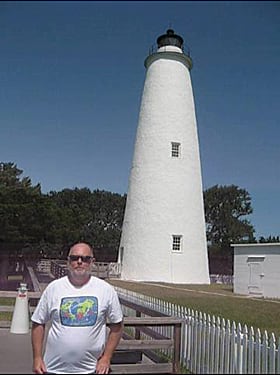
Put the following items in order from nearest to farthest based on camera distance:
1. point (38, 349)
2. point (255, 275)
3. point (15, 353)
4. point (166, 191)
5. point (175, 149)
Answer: point (38, 349), point (15, 353), point (255, 275), point (166, 191), point (175, 149)

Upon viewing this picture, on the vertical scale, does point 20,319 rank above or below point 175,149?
below

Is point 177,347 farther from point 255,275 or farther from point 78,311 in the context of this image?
point 255,275

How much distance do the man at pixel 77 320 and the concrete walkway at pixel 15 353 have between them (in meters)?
1.77

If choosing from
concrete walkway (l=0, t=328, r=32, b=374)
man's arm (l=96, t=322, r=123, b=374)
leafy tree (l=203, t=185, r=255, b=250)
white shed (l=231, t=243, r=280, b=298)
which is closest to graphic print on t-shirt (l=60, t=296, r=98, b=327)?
man's arm (l=96, t=322, r=123, b=374)

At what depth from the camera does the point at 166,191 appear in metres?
27.4

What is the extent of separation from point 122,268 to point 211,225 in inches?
1201

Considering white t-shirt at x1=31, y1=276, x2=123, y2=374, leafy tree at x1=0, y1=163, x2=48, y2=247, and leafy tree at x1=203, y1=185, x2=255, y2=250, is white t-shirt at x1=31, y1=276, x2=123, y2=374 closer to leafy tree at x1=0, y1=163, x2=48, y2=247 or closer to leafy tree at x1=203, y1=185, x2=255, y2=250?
leafy tree at x1=0, y1=163, x2=48, y2=247

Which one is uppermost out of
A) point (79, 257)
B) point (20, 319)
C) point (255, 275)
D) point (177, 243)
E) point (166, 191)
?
point (166, 191)

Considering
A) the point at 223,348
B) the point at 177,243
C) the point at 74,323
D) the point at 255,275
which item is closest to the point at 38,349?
the point at 74,323

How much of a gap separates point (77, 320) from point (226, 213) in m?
54.7

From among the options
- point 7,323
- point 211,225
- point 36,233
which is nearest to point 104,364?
point 7,323

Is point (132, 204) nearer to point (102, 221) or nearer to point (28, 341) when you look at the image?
point (28, 341)

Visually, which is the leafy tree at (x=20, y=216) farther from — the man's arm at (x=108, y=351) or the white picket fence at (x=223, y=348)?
the man's arm at (x=108, y=351)

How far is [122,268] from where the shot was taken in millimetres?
28625
